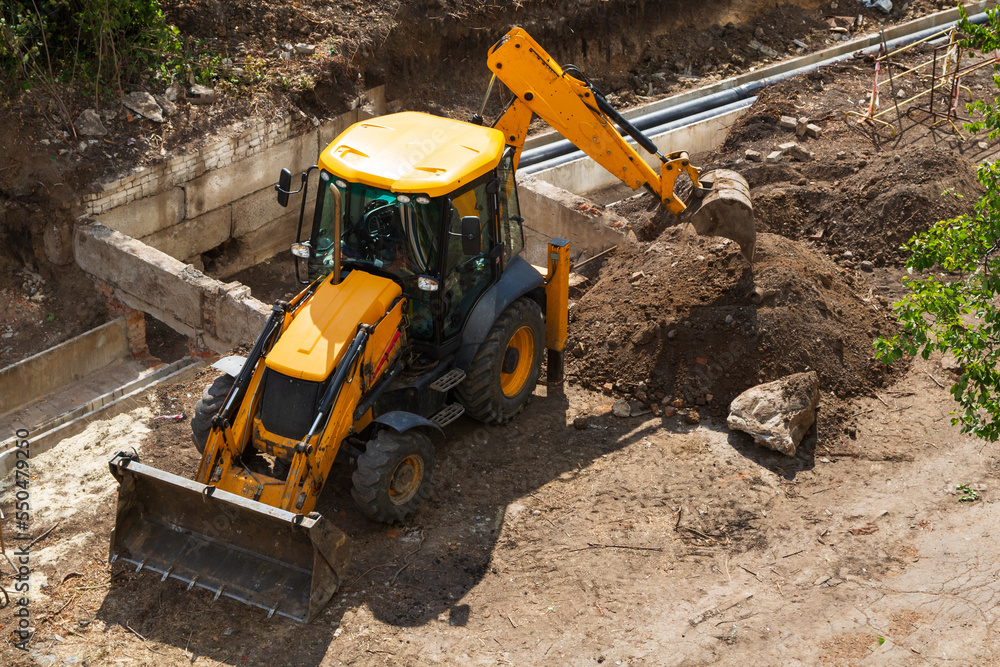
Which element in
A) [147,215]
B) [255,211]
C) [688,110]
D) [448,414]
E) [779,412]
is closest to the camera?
[448,414]

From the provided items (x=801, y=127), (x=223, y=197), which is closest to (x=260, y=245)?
(x=223, y=197)

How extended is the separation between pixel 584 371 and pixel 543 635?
3.51m

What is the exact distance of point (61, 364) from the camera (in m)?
10.7

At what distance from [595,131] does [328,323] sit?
3616mm

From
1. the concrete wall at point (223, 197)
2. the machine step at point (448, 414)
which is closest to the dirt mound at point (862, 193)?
the machine step at point (448, 414)

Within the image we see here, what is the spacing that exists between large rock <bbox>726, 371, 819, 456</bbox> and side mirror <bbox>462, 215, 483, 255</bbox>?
3.06 meters

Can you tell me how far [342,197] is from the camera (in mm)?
7738

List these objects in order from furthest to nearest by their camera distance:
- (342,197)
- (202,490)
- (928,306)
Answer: (342,197)
(202,490)
(928,306)

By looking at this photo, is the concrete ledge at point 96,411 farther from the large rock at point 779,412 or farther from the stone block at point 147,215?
the large rock at point 779,412

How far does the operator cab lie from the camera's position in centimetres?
756

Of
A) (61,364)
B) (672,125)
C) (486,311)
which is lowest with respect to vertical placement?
(61,364)

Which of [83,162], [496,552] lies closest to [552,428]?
[496,552]

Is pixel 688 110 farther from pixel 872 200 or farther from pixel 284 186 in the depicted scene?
pixel 284 186

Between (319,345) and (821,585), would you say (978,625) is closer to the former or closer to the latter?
(821,585)
